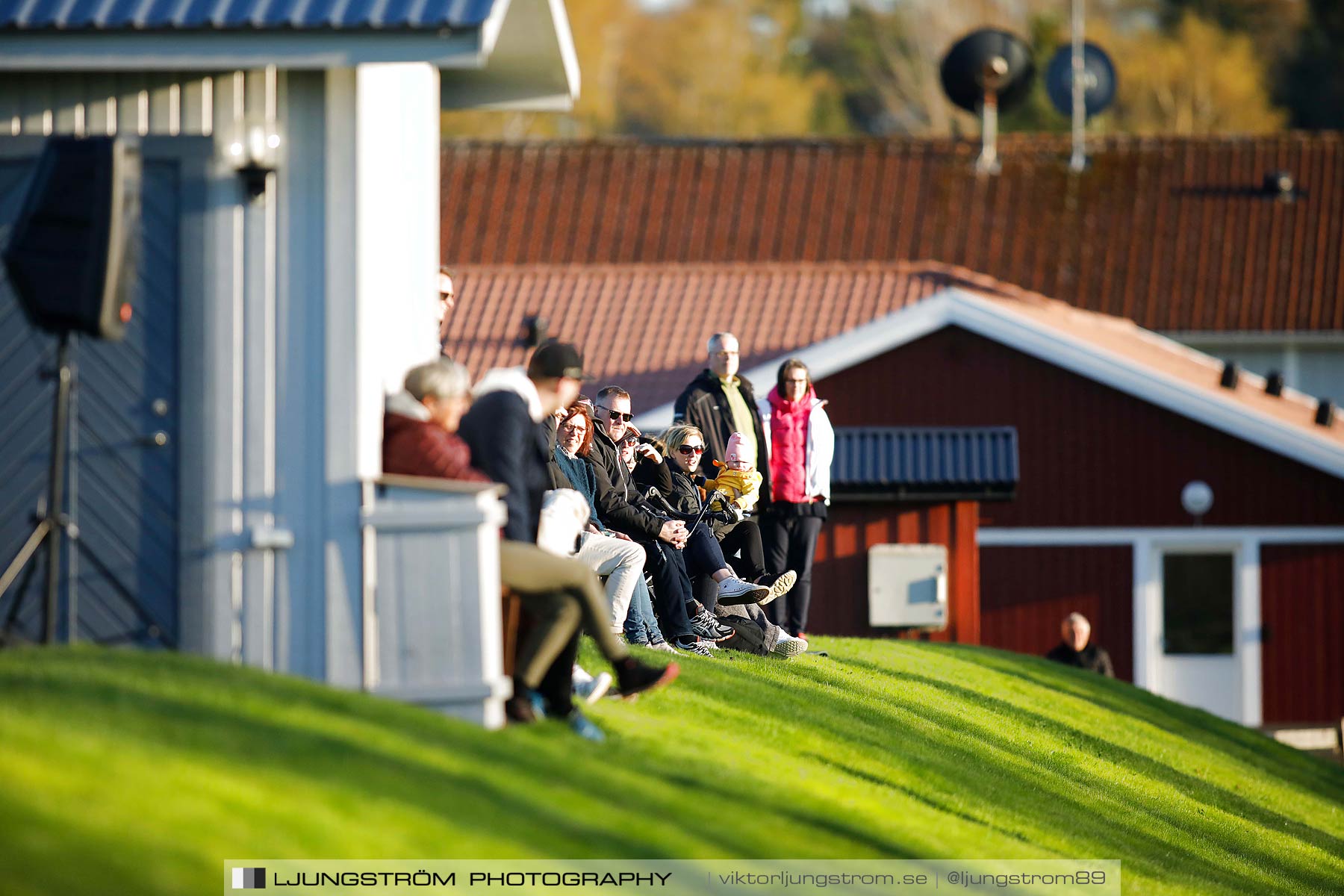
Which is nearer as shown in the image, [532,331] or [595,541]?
[595,541]

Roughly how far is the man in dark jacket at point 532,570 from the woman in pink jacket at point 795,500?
4.63m

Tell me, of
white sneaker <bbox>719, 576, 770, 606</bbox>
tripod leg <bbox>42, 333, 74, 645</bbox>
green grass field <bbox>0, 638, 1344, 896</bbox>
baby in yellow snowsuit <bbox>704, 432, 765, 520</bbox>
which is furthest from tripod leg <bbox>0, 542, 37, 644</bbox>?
baby in yellow snowsuit <bbox>704, 432, 765, 520</bbox>

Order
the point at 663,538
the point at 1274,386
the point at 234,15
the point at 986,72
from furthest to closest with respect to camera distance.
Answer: the point at 986,72 → the point at 1274,386 → the point at 663,538 → the point at 234,15

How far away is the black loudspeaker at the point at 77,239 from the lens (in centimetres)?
823

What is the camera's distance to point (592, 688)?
30.6 feet

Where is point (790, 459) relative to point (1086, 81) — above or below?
below

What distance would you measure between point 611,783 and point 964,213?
3108 cm

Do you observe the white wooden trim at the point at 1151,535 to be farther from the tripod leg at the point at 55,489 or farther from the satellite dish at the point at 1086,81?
the tripod leg at the point at 55,489

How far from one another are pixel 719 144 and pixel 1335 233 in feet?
38.3

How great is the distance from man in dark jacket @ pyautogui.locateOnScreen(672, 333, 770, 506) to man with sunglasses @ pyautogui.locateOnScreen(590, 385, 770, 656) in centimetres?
112

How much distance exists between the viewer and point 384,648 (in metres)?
8.39

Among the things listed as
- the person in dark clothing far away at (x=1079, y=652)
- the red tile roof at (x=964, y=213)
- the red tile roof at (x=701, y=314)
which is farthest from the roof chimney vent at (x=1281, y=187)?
the person in dark clothing far away at (x=1079, y=652)

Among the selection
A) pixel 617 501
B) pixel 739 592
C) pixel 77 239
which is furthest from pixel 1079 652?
pixel 77 239

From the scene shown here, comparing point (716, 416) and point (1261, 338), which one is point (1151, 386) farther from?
point (716, 416)
